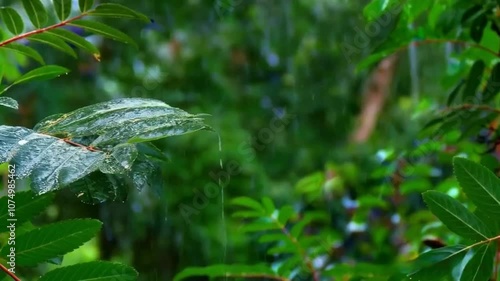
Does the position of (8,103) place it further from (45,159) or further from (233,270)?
(233,270)

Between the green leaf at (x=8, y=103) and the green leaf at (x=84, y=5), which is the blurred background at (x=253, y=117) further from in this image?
the green leaf at (x=8, y=103)

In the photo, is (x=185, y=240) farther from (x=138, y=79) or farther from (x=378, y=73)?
(x=378, y=73)

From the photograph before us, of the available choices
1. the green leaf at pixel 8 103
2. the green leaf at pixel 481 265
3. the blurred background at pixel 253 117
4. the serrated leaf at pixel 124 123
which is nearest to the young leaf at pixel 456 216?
the green leaf at pixel 481 265

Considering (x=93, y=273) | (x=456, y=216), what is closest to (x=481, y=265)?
(x=456, y=216)

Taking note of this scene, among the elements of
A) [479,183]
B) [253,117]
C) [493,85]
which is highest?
[253,117]

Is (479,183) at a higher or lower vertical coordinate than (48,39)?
lower

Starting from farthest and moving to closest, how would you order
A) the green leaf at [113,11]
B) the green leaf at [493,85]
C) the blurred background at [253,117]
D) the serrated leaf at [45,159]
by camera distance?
the blurred background at [253,117], the green leaf at [493,85], the green leaf at [113,11], the serrated leaf at [45,159]

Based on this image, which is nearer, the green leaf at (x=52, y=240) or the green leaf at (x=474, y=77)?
the green leaf at (x=52, y=240)
